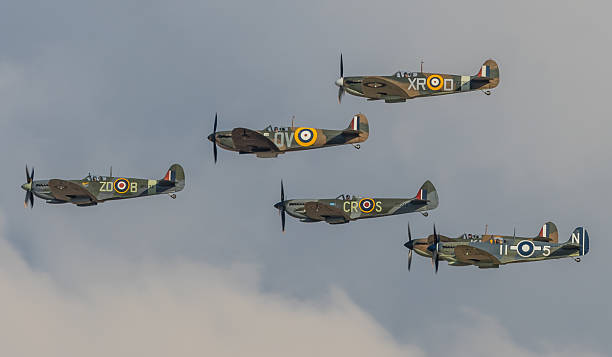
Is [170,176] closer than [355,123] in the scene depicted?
No

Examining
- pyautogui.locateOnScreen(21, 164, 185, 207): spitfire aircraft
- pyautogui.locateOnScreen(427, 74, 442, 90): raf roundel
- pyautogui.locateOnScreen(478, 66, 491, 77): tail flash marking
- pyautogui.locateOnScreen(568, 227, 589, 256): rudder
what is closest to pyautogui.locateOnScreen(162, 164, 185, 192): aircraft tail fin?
pyautogui.locateOnScreen(21, 164, 185, 207): spitfire aircraft

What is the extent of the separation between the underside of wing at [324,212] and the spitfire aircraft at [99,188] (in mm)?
10429

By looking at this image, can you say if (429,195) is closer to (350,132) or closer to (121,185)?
(350,132)

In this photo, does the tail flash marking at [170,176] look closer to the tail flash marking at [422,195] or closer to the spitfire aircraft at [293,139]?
the spitfire aircraft at [293,139]

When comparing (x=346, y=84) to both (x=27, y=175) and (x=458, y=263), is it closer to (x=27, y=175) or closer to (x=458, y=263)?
(x=458, y=263)

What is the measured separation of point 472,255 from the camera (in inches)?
4528

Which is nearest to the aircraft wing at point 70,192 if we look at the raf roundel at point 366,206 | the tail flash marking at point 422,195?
the raf roundel at point 366,206

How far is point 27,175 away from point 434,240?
31.3m

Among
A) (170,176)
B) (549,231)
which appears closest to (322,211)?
(170,176)

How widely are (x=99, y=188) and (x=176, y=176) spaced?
228 inches

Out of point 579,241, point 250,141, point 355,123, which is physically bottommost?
point 579,241

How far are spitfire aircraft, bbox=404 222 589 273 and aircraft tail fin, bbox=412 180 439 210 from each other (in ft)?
13.0

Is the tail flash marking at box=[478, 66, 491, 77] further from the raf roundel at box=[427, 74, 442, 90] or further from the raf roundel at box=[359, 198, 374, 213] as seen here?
the raf roundel at box=[359, 198, 374, 213]

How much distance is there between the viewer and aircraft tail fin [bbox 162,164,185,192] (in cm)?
12431
